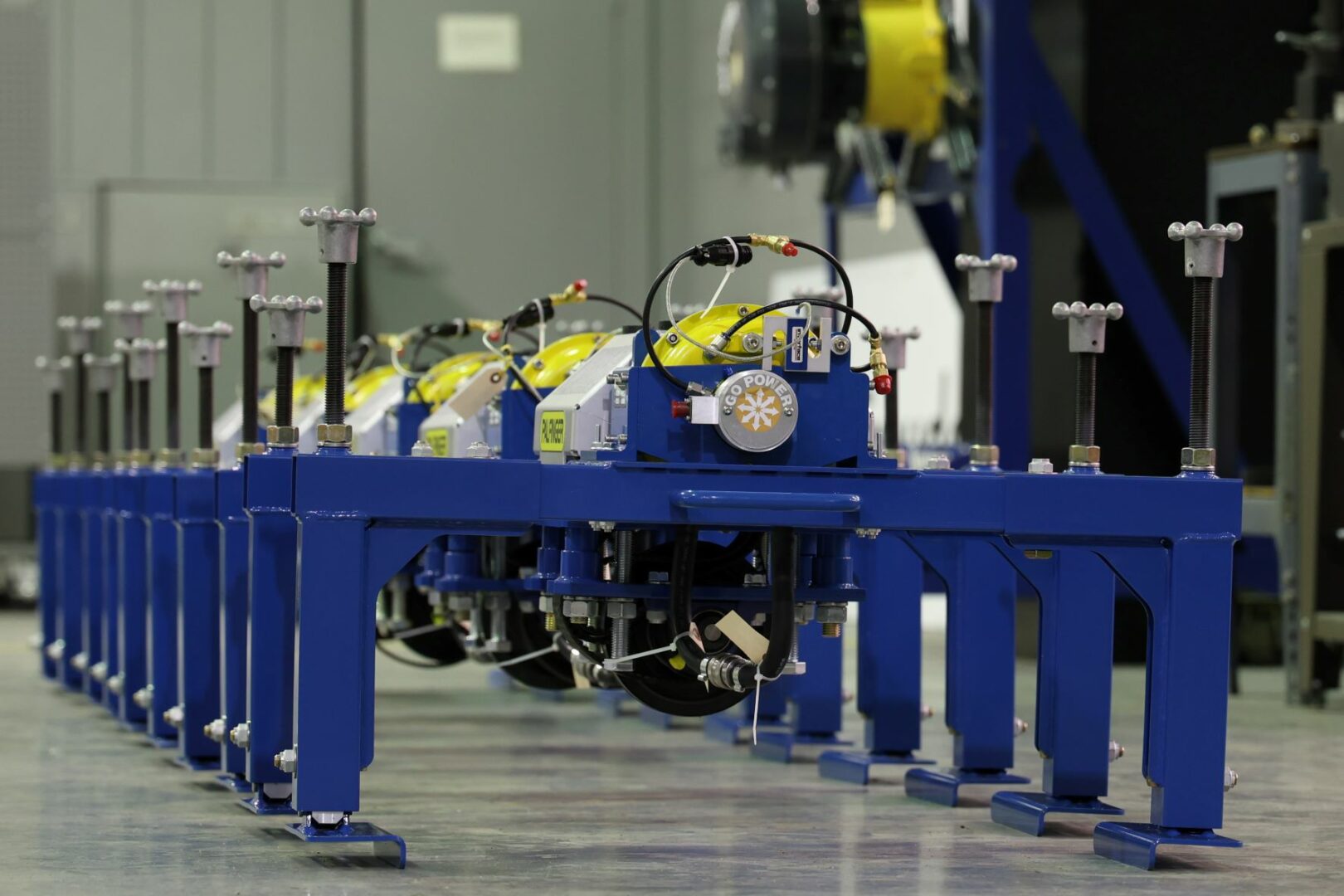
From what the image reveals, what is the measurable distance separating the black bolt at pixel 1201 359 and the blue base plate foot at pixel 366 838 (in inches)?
64.6

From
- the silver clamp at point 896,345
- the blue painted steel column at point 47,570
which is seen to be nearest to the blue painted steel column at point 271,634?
the silver clamp at point 896,345

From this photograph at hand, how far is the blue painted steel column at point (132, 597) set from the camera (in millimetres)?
6148

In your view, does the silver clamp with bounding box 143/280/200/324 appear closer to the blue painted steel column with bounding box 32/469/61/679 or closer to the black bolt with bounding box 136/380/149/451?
the black bolt with bounding box 136/380/149/451

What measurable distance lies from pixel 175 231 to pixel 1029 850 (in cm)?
994

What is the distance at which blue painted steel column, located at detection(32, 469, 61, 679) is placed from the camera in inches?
310

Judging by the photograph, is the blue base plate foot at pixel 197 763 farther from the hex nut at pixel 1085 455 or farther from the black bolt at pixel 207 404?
the hex nut at pixel 1085 455

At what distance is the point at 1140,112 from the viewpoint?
8.95 metres

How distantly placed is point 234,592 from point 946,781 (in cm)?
163

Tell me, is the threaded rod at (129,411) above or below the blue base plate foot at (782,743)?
above

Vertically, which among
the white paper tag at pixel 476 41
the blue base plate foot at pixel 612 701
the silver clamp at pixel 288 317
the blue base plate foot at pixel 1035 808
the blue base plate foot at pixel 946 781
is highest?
the white paper tag at pixel 476 41

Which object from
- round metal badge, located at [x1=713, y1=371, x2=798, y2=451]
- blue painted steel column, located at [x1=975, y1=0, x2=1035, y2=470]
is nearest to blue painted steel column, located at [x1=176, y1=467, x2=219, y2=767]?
round metal badge, located at [x1=713, y1=371, x2=798, y2=451]

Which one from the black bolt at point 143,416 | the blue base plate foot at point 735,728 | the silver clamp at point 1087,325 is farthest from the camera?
the black bolt at point 143,416

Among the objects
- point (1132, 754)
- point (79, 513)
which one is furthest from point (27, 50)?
point (1132, 754)

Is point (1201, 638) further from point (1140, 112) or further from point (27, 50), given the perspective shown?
point (27, 50)
